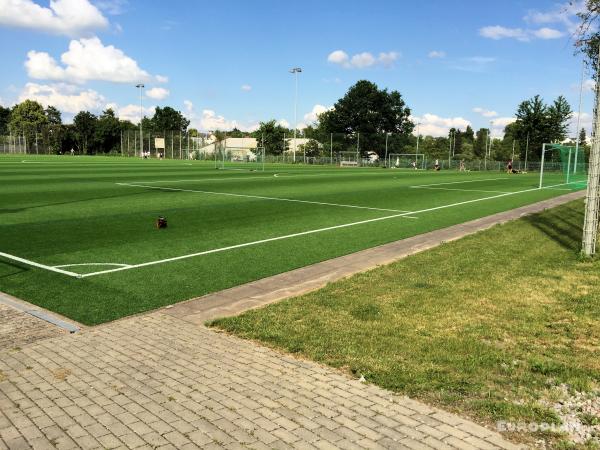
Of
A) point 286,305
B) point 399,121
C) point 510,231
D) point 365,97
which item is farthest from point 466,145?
point 286,305

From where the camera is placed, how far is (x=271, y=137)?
94.3 m

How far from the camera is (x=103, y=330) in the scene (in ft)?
18.6

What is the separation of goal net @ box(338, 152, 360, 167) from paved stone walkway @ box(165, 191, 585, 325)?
219 feet

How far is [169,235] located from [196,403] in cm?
770

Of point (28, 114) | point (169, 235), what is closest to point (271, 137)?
point (28, 114)

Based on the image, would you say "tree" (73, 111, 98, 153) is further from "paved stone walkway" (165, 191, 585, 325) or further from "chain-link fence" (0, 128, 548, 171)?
"paved stone walkway" (165, 191, 585, 325)

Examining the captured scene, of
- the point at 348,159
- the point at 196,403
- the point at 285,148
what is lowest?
the point at 196,403

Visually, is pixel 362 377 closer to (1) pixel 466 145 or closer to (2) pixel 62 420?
(2) pixel 62 420

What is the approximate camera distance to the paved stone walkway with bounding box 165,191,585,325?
6.42 m

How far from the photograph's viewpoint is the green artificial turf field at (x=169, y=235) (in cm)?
719

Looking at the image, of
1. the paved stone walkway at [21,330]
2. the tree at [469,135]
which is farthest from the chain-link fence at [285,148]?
the paved stone walkway at [21,330]

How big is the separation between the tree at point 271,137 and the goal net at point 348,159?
52.3ft

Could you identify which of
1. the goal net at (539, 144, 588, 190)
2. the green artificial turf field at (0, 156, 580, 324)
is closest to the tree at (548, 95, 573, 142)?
the goal net at (539, 144, 588, 190)

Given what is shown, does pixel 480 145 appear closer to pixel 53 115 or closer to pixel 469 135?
pixel 469 135
